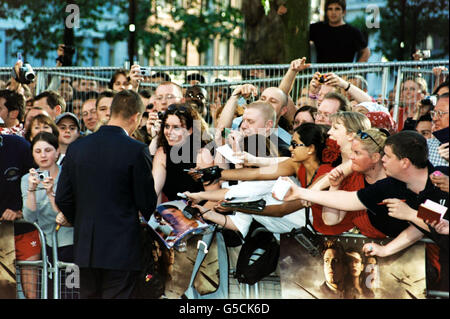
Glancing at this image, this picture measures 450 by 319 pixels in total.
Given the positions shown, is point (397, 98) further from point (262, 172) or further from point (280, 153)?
point (262, 172)

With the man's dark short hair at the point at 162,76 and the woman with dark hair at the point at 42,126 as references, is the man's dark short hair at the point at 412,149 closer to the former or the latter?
the woman with dark hair at the point at 42,126

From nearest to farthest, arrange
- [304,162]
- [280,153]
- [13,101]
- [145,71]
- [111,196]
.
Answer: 1. [111,196]
2. [304,162]
3. [280,153]
4. [13,101]
5. [145,71]

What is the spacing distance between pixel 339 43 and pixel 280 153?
11.9 feet

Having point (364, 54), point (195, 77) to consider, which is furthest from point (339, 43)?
point (195, 77)

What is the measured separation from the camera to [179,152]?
7.11 meters

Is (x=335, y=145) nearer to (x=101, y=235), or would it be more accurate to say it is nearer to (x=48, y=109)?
(x=101, y=235)

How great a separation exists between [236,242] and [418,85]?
3.27 m

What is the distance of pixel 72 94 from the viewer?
9984 millimetres

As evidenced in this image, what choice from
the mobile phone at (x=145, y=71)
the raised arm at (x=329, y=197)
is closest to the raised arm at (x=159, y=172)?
the raised arm at (x=329, y=197)

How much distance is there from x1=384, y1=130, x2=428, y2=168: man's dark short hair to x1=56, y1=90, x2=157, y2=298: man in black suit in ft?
6.55

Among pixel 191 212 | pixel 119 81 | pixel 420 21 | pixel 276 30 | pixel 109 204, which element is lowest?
pixel 191 212

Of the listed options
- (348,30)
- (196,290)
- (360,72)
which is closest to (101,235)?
(196,290)

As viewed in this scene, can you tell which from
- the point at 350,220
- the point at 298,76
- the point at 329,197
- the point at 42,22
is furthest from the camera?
the point at 42,22

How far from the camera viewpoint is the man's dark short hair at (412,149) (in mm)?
5750
